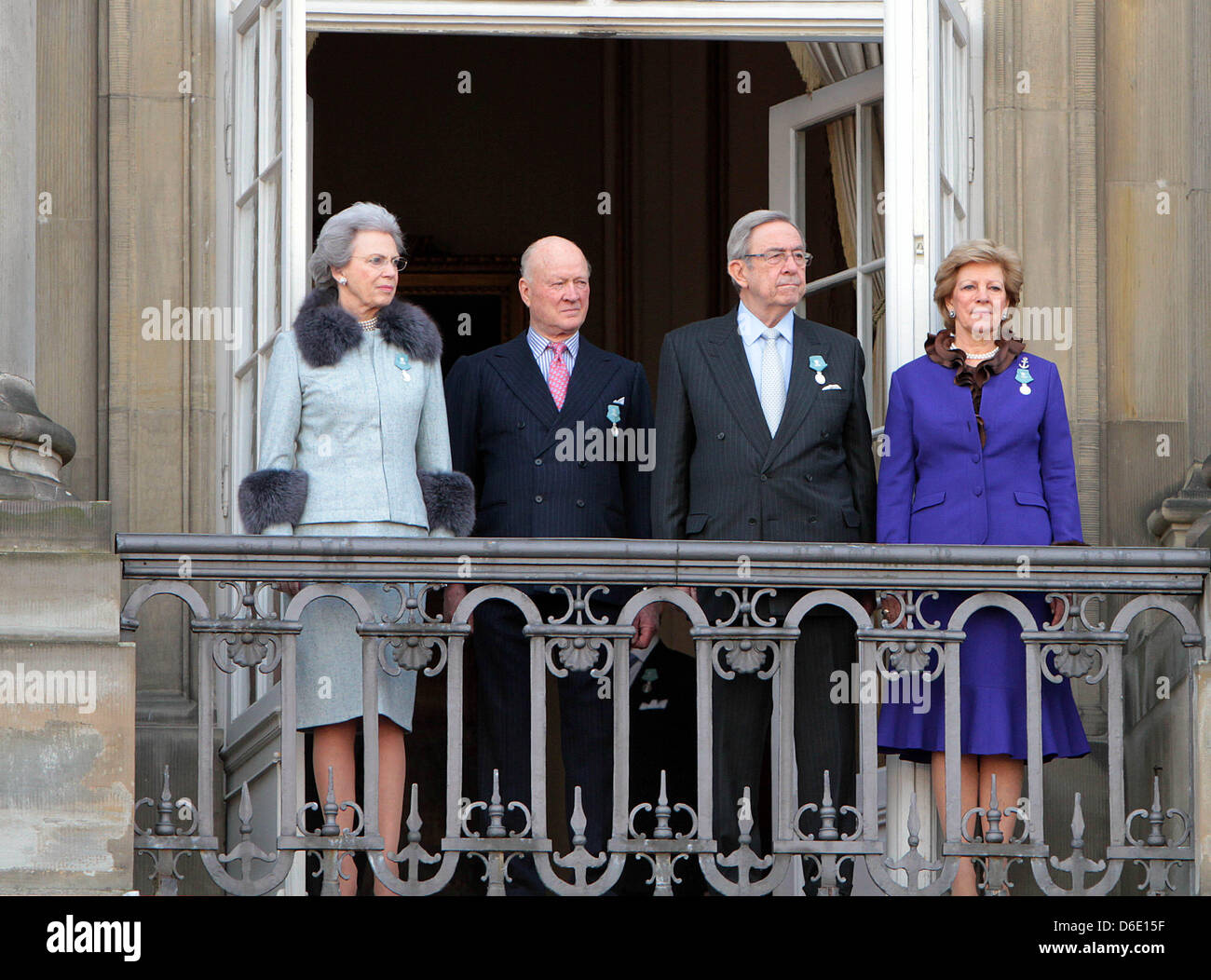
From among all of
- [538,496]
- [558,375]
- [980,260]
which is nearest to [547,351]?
[558,375]

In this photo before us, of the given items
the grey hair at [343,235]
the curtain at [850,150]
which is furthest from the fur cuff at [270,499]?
the curtain at [850,150]

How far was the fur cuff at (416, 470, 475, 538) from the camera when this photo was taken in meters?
7.41

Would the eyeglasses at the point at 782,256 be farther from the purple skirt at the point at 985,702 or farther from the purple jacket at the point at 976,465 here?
the purple skirt at the point at 985,702

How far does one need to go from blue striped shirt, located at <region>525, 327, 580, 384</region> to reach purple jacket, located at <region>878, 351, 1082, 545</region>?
3.15ft

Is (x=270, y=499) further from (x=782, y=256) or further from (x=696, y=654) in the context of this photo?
(x=782, y=256)

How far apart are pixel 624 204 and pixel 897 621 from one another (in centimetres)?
637

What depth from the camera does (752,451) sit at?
7.47m

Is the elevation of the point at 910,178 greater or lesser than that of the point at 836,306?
greater

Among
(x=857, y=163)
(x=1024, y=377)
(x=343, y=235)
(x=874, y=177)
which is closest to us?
(x=343, y=235)

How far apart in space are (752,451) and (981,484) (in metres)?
0.66

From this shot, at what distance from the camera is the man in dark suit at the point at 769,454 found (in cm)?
730

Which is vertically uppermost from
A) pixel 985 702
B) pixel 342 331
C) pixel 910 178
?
pixel 910 178

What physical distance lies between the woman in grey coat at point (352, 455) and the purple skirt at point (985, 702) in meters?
1.33

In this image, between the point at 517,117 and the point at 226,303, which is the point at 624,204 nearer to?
the point at 517,117
